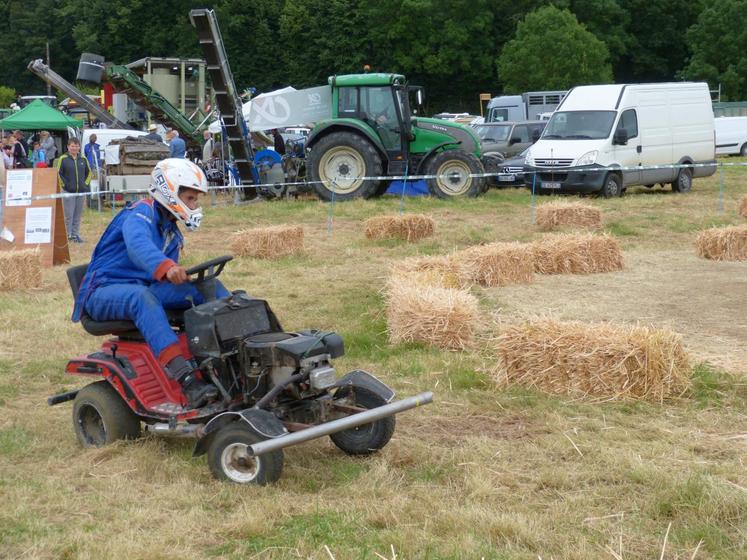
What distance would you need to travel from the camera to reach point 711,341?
8156mm

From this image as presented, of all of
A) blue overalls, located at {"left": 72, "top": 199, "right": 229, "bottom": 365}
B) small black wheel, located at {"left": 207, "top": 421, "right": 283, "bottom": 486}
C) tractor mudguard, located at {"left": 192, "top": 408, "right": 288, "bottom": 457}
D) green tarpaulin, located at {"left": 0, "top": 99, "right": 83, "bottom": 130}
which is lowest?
small black wheel, located at {"left": 207, "top": 421, "right": 283, "bottom": 486}

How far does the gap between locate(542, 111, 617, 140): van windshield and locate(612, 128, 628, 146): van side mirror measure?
157mm

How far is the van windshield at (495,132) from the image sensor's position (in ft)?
85.8

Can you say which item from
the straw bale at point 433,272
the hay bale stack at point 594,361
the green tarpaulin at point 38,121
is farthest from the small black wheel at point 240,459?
the green tarpaulin at point 38,121

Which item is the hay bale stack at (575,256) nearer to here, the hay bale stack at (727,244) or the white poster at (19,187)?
the hay bale stack at (727,244)

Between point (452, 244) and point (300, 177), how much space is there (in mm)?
8072

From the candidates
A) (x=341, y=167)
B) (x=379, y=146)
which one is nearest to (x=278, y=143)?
(x=341, y=167)

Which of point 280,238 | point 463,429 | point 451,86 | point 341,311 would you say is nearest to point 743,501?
point 463,429

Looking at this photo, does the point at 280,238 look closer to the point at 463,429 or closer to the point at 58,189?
the point at 58,189

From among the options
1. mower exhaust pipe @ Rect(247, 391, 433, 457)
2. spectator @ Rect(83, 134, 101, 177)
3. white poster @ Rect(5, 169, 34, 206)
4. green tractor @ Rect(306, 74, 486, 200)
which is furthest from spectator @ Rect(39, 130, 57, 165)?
mower exhaust pipe @ Rect(247, 391, 433, 457)

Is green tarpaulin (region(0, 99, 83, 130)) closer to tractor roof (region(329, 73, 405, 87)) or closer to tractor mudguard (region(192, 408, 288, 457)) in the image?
tractor roof (region(329, 73, 405, 87))

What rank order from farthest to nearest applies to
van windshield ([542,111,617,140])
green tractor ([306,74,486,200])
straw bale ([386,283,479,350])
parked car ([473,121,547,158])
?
parked car ([473,121,547,158]), van windshield ([542,111,617,140]), green tractor ([306,74,486,200]), straw bale ([386,283,479,350])

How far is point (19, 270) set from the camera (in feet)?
37.8

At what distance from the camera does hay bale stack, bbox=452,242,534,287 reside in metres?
11.0
